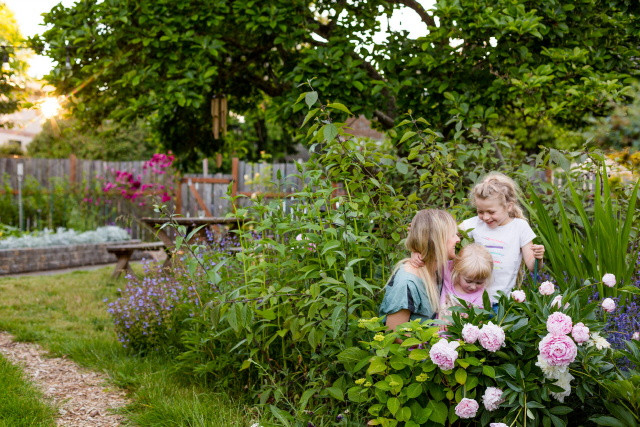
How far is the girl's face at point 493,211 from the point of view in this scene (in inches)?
129

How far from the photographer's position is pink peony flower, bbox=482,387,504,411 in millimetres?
2143

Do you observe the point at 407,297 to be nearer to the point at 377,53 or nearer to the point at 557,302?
the point at 557,302

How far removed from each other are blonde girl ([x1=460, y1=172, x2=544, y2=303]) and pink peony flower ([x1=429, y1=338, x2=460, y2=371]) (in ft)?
3.84

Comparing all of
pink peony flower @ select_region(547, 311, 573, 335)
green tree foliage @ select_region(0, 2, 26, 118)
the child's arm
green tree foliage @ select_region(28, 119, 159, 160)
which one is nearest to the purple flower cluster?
the child's arm

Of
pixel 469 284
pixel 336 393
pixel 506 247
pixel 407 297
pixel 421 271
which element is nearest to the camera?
pixel 336 393

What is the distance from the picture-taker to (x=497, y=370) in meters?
2.26

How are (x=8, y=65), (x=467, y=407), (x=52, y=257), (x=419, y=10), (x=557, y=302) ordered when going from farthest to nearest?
(x=8, y=65), (x=52, y=257), (x=419, y=10), (x=557, y=302), (x=467, y=407)

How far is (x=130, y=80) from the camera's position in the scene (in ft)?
19.9

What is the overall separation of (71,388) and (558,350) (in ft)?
9.81

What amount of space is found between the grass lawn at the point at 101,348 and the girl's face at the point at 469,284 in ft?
4.13

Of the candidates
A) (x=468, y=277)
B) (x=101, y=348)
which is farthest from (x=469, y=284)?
(x=101, y=348)

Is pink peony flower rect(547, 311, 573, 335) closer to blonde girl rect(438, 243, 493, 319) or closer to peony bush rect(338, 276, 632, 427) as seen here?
peony bush rect(338, 276, 632, 427)

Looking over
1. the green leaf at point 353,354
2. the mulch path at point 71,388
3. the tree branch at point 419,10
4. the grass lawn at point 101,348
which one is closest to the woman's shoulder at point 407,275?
the green leaf at point 353,354

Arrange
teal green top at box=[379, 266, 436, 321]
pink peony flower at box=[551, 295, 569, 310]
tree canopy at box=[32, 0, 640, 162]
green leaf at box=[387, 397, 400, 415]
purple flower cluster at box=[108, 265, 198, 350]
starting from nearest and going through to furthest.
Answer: green leaf at box=[387, 397, 400, 415] < pink peony flower at box=[551, 295, 569, 310] < teal green top at box=[379, 266, 436, 321] < purple flower cluster at box=[108, 265, 198, 350] < tree canopy at box=[32, 0, 640, 162]
